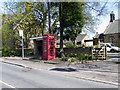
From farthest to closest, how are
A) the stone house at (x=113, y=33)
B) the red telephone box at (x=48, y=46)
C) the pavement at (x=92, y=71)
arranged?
the stone house at (x=113, y=33) < the red telephone box at (x=48, y=46) < the pavement at (x=92, y=71)

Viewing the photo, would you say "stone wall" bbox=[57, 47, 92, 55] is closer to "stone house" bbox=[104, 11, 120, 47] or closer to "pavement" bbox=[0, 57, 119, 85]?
"pavement" bbox=[0, 57, 119, 85]

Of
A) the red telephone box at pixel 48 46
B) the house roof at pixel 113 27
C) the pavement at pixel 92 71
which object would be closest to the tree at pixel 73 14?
the red telephone box at pixel 48 46

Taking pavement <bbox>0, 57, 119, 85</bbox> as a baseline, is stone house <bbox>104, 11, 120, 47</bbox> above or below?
Result: above

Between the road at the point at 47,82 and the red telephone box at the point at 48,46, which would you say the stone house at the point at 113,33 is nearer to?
the red telephone box at the point at 48,46

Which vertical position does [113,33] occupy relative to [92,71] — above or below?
above

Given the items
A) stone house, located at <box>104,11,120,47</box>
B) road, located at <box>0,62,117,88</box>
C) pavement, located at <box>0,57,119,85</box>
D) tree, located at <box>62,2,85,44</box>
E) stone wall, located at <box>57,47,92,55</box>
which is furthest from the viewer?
stone house, located at <box>104,11,120,47</box>

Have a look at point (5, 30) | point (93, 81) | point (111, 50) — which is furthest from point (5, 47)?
point (93, 81)

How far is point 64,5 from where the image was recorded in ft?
57.7

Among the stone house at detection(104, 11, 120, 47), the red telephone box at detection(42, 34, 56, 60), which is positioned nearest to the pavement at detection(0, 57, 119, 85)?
the red telephone box at detection(42, 34, 56, 60)

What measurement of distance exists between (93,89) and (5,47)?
75.9ft

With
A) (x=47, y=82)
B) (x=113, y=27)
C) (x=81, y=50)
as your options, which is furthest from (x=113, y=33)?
(x=47, y=82)

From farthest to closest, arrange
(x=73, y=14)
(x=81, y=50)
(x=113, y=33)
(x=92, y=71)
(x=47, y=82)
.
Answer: (x=113, y=33) < (x=81, y=50) < (x=73, y=14) < (x=92, y=71) < (x=47, y=82)

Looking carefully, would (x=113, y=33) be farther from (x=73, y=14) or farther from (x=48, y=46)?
(x=48, y=46)

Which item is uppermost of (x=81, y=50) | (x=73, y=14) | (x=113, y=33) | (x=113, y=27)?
(x=113, y=27)
